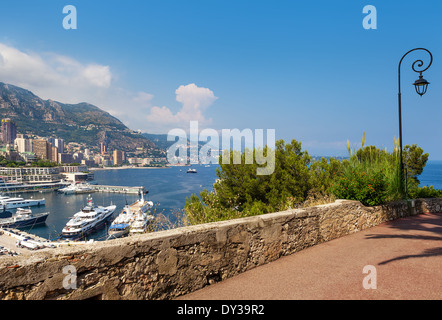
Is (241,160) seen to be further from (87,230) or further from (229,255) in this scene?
(87,230)

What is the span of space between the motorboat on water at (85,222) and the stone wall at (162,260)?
134 feet

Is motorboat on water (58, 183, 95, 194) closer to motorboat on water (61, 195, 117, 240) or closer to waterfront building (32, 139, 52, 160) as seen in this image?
motorboat on water (61, 195, 117, 240)

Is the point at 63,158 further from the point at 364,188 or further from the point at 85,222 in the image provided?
the point at 364,188

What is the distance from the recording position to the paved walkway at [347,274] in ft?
10.5

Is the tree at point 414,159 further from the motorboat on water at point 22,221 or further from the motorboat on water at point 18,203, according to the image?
the motorboat on water at point 18,203

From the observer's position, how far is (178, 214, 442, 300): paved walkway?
3188mm

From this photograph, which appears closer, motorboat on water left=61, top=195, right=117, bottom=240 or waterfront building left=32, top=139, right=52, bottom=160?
motorboat on water left=61, top=195, right=117, bottom=240

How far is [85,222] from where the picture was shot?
44.0m

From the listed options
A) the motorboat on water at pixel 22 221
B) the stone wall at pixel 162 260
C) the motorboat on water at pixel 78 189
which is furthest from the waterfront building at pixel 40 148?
the stone wall at pixel 162 260

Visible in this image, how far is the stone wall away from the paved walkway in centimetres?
20

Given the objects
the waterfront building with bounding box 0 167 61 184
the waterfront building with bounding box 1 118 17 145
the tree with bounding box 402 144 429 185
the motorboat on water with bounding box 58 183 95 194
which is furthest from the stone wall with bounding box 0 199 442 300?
the waterfront building with bounding box 1 118 17 145

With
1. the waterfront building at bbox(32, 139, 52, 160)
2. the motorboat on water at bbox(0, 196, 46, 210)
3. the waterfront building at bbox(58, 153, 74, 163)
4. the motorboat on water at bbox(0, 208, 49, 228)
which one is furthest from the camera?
the waterfront building at bbox(58, 153, 74, 163)

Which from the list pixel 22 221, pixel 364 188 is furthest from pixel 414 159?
pixel 22 221

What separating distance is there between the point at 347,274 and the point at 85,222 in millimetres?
48363
